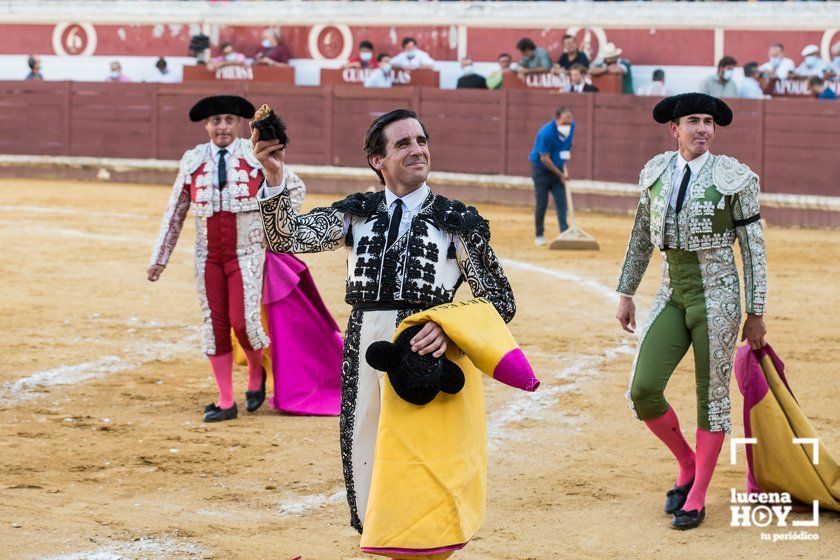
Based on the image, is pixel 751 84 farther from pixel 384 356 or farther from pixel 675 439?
pixel 384 356

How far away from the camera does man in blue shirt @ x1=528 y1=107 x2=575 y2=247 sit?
1229 centimetres

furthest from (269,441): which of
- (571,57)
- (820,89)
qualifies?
(571,57)

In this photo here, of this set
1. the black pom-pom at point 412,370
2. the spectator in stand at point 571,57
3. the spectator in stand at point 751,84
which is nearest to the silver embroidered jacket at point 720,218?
the black pom-pom at point 412,370

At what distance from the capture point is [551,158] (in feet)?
40.7

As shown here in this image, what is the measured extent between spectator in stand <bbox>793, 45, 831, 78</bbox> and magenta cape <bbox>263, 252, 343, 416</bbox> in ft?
33.5

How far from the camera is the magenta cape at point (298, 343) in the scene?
6539 millimetres

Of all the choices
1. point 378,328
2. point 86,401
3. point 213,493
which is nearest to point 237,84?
point 86,401

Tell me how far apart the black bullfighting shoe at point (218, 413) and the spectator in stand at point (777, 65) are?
11.0 metres

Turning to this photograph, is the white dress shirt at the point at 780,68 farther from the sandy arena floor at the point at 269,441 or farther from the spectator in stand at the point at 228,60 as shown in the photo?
the spectator in stand at the point at 228,60

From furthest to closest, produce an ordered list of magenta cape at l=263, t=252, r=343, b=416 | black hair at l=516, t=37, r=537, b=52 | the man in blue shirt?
1. black hair at l=516, t=37, r=537, b=52
2. the man in blue shirt
3. magenta cape at l=263, t=252, r=343, b=416

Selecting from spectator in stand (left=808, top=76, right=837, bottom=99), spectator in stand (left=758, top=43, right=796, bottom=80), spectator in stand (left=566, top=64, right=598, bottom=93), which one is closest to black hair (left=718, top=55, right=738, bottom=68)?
spectator in stand (left=758, top=43, right=796, bottom=80)

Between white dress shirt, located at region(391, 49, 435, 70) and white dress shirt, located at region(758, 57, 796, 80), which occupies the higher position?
white dress shirt, located at region(391, 49, 435, 70)

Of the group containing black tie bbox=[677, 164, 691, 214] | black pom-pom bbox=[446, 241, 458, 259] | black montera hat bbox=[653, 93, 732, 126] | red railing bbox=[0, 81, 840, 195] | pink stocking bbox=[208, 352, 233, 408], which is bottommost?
pink stocking bbox=[208, 352, 233, 408]

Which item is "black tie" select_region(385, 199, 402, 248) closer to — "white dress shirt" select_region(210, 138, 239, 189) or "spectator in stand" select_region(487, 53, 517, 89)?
"white dress shirt" select_region(210, 138, 239, 189)
